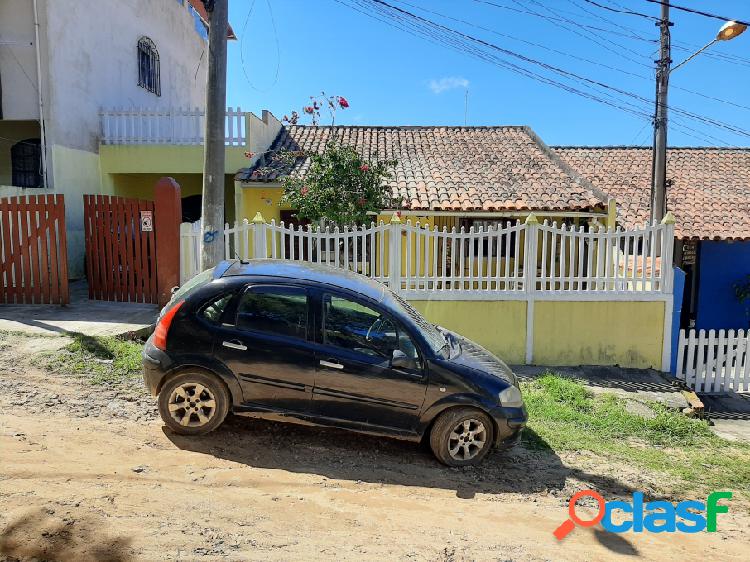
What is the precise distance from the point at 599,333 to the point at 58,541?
7.01m

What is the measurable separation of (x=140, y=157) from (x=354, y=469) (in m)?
10.2

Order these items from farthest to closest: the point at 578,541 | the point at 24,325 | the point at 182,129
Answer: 1. the point at 182,129
2. the point at 24,325
3. the point at 578,541

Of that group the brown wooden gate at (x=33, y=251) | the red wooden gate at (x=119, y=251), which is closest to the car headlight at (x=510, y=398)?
the red wooden gate at (x=119, y=251)

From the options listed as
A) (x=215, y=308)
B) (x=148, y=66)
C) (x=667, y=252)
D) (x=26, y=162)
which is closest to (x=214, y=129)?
(x=215, y=308)

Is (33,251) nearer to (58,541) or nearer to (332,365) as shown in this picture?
(332,365)

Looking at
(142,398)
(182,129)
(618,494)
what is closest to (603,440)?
(618,494)

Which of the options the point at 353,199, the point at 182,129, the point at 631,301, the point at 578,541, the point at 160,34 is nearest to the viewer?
the point at 578,541

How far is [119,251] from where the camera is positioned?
8.48m

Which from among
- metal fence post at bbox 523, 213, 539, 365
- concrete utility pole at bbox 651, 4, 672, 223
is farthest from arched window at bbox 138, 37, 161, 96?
concrete utility pole at bbox 651, 4, 672, 223

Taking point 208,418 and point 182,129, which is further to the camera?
point 182,129

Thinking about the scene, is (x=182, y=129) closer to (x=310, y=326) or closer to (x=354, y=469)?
(x=310, y=326)

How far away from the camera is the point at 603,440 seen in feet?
17.6

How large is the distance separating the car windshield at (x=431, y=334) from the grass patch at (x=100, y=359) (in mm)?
3151

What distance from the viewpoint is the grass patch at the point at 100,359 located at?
223 inches
